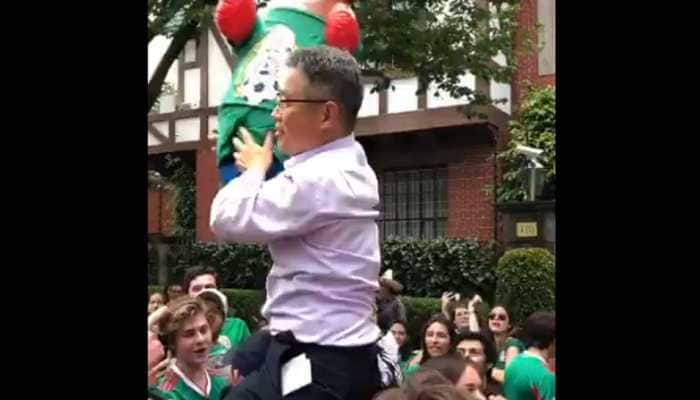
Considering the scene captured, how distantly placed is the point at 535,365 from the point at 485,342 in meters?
0.11

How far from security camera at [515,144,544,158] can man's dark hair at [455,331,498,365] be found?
34 cm

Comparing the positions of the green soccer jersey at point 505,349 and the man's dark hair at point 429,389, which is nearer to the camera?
the man's dark hair at point 429,389

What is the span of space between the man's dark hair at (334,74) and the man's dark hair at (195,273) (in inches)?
18.4

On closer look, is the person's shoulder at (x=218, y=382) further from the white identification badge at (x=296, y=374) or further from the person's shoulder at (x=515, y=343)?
the person's shoulder at (x=515, y=343)

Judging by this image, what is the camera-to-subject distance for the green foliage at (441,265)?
169cm

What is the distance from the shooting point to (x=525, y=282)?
162 centimetres

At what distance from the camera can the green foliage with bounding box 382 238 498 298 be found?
5.55 ft

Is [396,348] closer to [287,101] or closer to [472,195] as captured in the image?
[472,195]

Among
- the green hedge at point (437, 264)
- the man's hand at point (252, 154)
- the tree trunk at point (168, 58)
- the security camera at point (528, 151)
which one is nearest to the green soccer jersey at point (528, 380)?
the green hedge at point (437, 264)

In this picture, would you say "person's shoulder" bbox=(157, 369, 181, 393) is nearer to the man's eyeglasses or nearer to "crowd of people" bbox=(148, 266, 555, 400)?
"crowd of people" bbox=(148, 266, 555, 400)

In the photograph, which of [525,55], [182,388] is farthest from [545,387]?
[182,388]

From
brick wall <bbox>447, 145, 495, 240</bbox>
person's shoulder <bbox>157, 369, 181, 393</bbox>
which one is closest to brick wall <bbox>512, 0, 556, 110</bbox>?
brick wall <bbox>447, 145, 495, 240</bbox>
